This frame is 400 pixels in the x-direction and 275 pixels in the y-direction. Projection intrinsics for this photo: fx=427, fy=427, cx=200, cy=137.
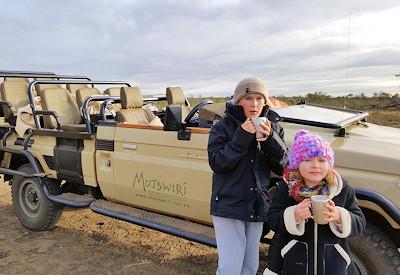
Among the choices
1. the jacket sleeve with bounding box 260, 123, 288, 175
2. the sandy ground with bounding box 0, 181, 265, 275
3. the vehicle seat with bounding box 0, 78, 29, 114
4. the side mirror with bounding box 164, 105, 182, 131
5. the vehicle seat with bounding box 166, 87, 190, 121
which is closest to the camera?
the jacket sleeve with bounding box 260, 123, 288, 175

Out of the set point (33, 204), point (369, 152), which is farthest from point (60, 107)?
point (369, 152)

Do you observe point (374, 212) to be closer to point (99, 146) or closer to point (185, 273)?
point (185, 273)

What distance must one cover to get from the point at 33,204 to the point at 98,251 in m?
1.43

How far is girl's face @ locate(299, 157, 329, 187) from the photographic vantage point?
7.41ft

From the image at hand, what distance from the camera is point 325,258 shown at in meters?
2.34

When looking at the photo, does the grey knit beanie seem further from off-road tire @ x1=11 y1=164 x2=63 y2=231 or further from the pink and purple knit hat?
off-road tire @ x1=11 y1=164 x2=63 y2=231

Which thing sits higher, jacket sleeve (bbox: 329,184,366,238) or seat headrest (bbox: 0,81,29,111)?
seat headrest (bbox: 0,81,29,111)

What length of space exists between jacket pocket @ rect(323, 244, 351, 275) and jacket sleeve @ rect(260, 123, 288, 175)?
637 millimetres

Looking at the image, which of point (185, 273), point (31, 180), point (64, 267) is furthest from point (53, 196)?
point (185, 273)

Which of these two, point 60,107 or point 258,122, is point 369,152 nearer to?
point 258,122

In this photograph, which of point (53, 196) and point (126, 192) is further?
point (53, 196)

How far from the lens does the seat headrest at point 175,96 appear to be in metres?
6.77

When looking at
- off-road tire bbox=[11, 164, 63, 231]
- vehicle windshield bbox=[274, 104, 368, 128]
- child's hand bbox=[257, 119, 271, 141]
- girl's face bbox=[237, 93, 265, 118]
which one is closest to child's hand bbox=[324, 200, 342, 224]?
child's hand bbox=[257, 119, 271, 141]

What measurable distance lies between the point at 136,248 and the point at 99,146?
131cm
